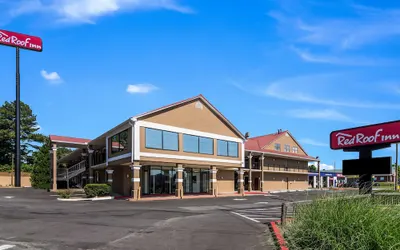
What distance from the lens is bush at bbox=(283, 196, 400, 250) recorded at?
654 centimetres

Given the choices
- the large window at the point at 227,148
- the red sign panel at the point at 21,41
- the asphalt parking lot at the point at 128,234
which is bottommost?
the asphalt parking lot at the point at 128,234

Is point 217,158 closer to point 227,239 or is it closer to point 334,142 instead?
point 334,142

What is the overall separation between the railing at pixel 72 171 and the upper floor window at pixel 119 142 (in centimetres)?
1091

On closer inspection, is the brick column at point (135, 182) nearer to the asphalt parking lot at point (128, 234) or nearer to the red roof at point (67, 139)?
the red roof at point (67, 139)

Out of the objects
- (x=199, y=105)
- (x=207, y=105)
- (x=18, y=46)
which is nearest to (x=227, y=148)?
(x=207, y=105)

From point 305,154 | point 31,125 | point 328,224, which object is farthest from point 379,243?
point 31,125

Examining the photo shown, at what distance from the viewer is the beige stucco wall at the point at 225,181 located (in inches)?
1662

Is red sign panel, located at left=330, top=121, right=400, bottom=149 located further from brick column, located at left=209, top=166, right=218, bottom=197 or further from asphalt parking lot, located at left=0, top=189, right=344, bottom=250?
brick column, located at left=209, top=166, right=218, bottom=197

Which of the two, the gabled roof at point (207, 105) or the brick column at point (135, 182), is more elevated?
the gabled roof at point (207, 105)

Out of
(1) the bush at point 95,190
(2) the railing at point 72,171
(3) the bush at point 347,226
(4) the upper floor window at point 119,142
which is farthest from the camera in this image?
(2) the railing at point 72,171

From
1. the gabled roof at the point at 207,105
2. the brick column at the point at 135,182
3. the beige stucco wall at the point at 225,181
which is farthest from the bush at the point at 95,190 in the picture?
the beige stucco wall at the point at 225,181

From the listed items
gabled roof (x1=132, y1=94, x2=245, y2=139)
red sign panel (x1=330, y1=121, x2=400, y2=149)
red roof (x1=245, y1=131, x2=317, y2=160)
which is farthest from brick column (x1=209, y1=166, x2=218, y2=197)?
red sign panel (x1=330, y1=121, x2=400, y2=149)

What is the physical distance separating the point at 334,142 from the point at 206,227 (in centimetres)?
745

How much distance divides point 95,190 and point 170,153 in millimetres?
7031
